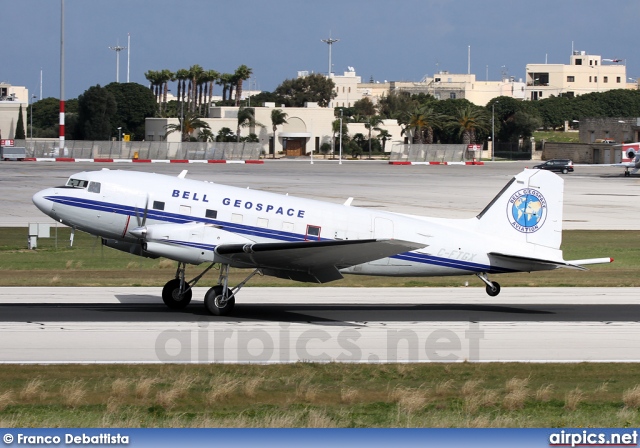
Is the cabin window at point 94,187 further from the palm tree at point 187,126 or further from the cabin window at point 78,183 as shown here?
the palm tree at point 187,126

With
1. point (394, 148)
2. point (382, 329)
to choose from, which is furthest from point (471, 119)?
point (382, 329)

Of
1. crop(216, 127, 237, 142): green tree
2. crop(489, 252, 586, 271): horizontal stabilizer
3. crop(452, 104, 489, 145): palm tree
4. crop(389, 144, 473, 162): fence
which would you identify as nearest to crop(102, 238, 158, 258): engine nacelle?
crop(489, 252, 586, 271): horizontal stabilizer

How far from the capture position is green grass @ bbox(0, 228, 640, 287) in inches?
1359

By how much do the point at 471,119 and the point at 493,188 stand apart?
278ft

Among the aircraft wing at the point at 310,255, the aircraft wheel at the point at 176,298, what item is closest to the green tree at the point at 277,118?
the aircraft wheel at the point at 176,298

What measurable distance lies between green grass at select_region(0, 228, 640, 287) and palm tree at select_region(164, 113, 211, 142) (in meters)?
123

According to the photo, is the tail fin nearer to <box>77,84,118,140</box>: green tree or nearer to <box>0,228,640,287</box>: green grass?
<box>0,228,640,287</box>: green grass

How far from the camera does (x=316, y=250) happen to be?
78.0 feet

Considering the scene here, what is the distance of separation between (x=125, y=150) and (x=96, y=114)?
2010 inches

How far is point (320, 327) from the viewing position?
24.4 meters

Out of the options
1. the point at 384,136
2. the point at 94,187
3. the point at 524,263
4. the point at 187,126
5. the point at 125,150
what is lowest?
the point at 524,263

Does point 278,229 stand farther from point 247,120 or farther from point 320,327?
point 247,120

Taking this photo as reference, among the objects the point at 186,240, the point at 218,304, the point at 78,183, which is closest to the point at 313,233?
the point at 218,304

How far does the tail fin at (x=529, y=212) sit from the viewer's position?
2697 cm
